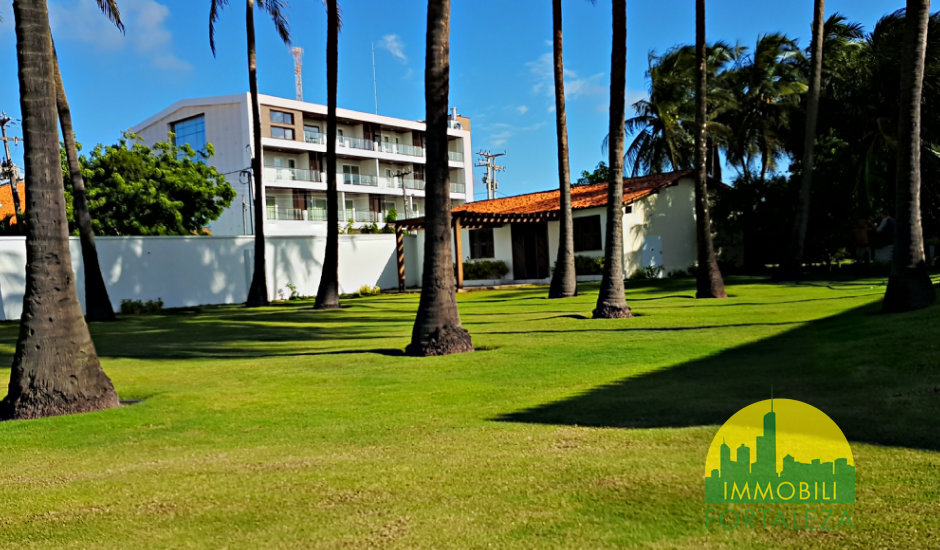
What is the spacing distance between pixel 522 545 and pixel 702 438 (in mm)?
2287

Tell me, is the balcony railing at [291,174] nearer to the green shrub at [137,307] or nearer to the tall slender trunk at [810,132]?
the green shrub at [137,307]

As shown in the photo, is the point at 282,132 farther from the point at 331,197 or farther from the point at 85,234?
the point at 85,234

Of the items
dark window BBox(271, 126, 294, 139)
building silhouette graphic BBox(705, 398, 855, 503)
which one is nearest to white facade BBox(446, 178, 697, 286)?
dark window BBox(271, 126, 294, 139)

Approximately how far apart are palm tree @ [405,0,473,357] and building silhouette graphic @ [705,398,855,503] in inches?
259

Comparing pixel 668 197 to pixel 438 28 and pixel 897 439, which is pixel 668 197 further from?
pixel 897 439

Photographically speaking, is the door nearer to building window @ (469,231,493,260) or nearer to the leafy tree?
building window @ (469,231,493,260)

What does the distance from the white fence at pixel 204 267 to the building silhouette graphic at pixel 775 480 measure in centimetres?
2330

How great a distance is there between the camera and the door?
34.7 metres

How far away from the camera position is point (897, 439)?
506cm

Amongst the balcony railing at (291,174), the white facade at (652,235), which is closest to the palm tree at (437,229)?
the white facade at (652,235)

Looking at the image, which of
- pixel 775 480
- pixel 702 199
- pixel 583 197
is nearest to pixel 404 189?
pixel 583 197

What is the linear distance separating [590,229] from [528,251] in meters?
3.82

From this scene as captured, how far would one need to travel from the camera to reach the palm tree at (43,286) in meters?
7.48

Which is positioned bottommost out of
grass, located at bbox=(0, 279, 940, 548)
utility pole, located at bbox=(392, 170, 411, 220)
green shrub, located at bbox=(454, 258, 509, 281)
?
grass, located at bbox=(0, 279, 940, 548)
